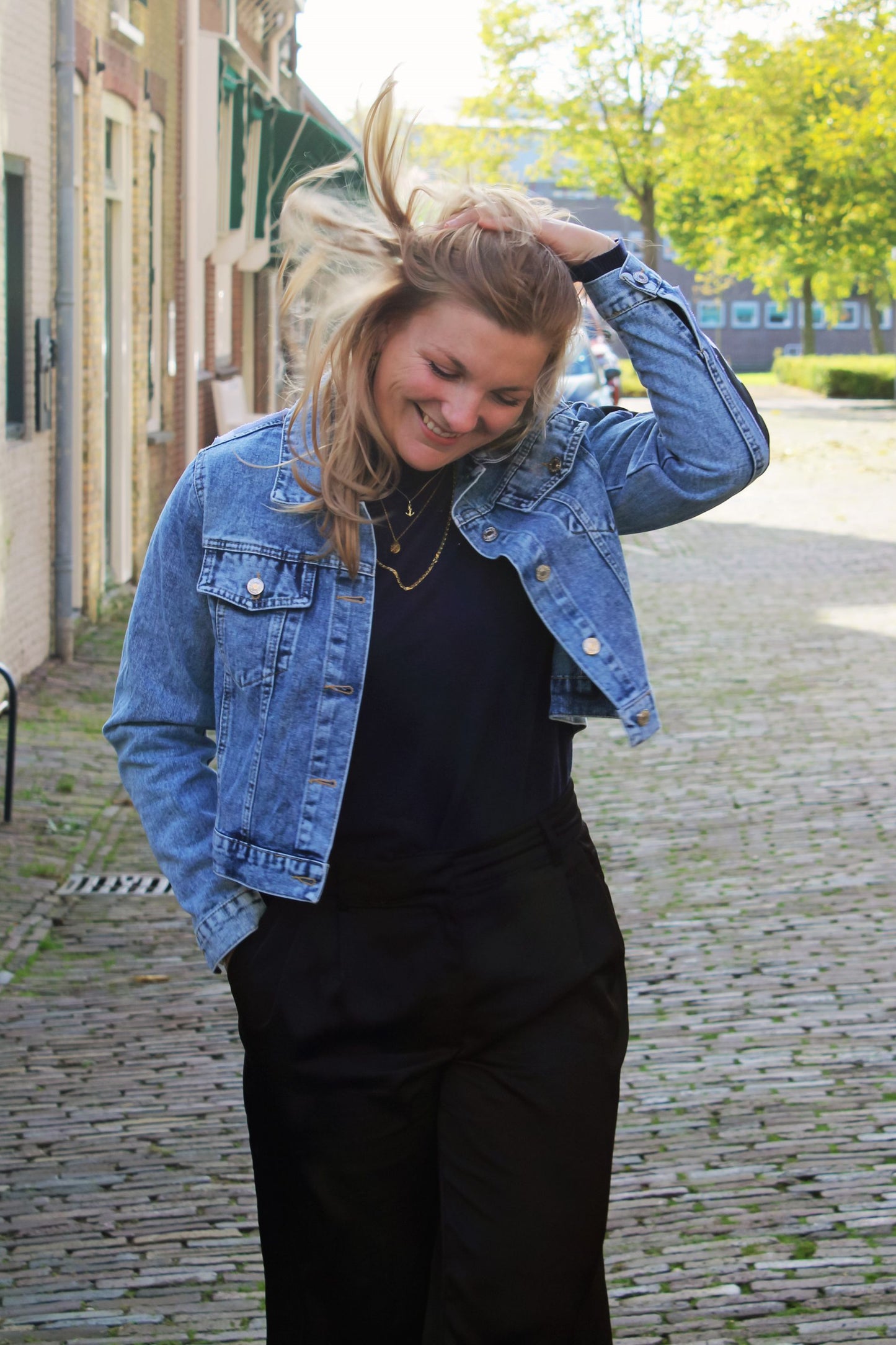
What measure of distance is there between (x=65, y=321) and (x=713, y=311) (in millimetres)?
70310

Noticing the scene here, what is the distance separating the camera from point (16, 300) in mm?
9680

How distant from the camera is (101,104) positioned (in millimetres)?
11383

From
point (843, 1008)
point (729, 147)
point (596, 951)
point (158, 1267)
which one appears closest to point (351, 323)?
point (596, 951)

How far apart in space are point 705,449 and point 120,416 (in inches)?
437

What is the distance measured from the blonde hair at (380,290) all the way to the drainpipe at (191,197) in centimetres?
1320

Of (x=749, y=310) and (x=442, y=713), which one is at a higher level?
(x=749, y=310)

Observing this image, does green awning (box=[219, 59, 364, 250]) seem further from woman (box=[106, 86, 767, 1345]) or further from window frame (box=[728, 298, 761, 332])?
window frame (box=[728, 298, 761, 332])

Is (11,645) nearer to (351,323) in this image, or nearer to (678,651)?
(678,651)

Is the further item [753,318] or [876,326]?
[753,318]

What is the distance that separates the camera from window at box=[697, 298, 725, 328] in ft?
254

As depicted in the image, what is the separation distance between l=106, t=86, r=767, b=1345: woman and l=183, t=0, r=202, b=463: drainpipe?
13.2 m

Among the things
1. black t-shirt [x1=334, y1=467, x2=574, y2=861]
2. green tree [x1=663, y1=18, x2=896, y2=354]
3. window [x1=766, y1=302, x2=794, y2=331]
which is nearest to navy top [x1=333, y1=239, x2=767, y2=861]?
black t-shirt [x1=334, y1=467, x2=574, y2=861]

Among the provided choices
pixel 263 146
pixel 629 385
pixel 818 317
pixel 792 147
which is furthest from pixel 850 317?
pixel 263 146

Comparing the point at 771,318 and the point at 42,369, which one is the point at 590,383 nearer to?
the point at 42,369
